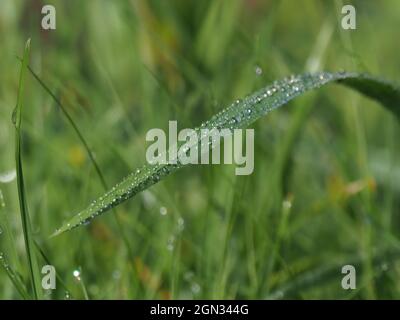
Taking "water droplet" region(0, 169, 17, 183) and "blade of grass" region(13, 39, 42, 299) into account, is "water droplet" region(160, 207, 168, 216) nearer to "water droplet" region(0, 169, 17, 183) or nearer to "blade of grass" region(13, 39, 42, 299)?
"water droplet" region(0, 169, 17, 183)

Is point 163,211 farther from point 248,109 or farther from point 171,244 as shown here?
point 248,109

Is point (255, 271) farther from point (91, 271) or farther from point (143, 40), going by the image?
point (143, 40)

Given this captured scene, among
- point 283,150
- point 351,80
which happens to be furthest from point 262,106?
point 283,150

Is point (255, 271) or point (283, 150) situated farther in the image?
point (283, 150)
